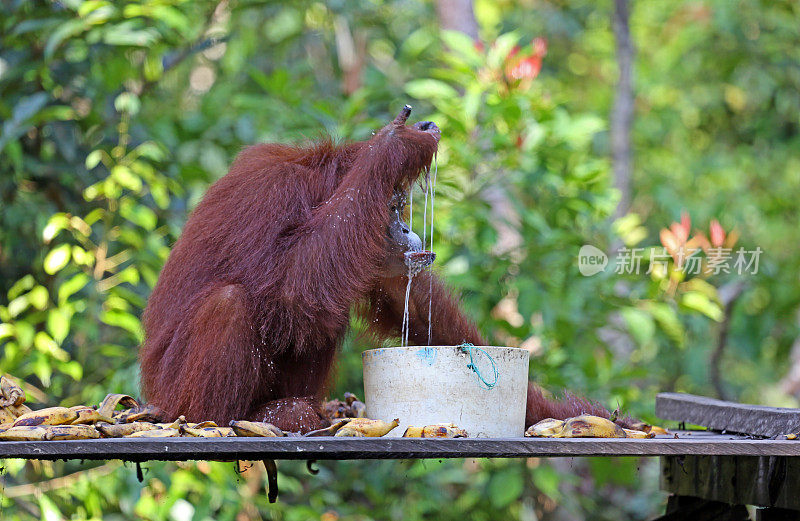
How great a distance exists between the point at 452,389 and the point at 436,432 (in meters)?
0.12

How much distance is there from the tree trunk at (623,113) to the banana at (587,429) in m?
3.29

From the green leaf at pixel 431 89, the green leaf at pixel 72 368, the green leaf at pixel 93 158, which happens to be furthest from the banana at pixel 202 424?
the green leaf at pixel 431 89

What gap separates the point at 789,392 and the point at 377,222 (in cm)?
438

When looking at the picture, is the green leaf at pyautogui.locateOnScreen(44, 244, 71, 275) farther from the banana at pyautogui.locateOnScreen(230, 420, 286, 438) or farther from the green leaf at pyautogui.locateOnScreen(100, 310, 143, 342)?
the banana at pyautogui.locateOnScreen(230, 420, 286, 438)

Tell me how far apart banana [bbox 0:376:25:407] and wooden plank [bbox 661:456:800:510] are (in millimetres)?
1532

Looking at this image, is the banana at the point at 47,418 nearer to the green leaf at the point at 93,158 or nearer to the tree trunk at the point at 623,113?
the green leaf at the point at 93,158

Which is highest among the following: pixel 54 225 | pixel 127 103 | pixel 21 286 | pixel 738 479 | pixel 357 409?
pixel 127 103

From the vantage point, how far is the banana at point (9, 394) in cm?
217

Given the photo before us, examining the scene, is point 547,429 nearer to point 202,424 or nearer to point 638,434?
point 638,434

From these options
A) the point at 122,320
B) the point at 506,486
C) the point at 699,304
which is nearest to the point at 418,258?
the point at 122,320

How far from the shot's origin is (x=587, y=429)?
2031 mm

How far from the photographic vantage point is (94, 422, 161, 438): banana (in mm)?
1894

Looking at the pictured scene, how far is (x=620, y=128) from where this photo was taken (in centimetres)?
530

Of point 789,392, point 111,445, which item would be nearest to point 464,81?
point 111,445
